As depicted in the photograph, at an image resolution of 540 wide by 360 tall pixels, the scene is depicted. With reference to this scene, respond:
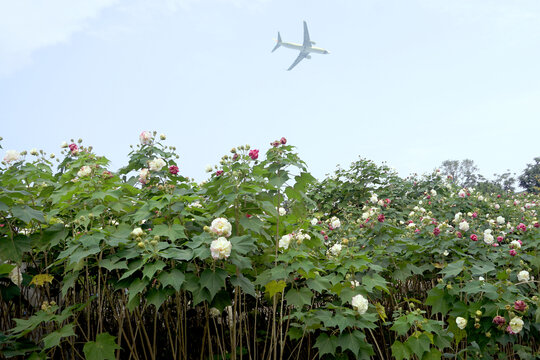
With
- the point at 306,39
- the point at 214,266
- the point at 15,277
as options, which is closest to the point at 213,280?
the point at 214,266

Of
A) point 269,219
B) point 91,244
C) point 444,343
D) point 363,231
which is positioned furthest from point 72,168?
point 444,343

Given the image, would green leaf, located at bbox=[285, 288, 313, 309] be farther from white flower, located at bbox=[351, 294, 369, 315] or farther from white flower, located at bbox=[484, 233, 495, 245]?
white flower, located at bbox=[484, 233, 495, 245]

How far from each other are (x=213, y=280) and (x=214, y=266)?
0.26 ft

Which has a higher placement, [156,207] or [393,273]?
[156,207]

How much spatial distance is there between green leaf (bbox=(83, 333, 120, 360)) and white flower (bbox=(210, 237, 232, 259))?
0.91m

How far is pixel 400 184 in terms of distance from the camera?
859cm

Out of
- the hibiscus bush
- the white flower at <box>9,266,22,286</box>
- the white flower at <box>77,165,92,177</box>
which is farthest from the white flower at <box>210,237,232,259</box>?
the white flower at <box>9,266,22,286</box>

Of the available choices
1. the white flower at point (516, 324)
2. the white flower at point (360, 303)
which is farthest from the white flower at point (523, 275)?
the white flower at point (360, 303)

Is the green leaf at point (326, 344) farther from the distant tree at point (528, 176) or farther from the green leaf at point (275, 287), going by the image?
the distant tree at point (528, 176)

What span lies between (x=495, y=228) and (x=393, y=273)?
1840 millimetres

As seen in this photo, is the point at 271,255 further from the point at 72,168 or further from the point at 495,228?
the point at 495,228

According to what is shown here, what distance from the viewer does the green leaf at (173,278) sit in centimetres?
212

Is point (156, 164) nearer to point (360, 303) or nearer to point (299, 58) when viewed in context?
point (360, 303)

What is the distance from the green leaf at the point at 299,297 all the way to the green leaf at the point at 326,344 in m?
0.30
